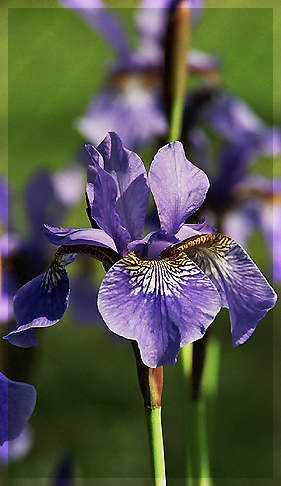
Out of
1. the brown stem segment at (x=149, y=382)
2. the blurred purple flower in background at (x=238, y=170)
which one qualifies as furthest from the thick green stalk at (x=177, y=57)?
the brown stem segment at (x=149, y=382)

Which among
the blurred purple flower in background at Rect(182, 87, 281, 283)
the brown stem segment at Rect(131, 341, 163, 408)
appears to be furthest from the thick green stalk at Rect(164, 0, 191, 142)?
the brown stem segment at Rect(131, 341, 163, 408)

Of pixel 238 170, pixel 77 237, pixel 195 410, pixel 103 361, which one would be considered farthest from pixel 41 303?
pixel 103 361

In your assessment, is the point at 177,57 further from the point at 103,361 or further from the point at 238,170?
the point at 103,361

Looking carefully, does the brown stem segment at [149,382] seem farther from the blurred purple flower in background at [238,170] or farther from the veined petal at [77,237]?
the blurred purple flower in background at [238,170]

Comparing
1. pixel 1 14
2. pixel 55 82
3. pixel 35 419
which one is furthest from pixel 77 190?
pixel 55 82

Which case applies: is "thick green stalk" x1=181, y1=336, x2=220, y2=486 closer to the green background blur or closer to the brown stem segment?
the green background blur

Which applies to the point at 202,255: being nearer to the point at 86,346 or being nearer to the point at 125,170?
the point at 125,170
